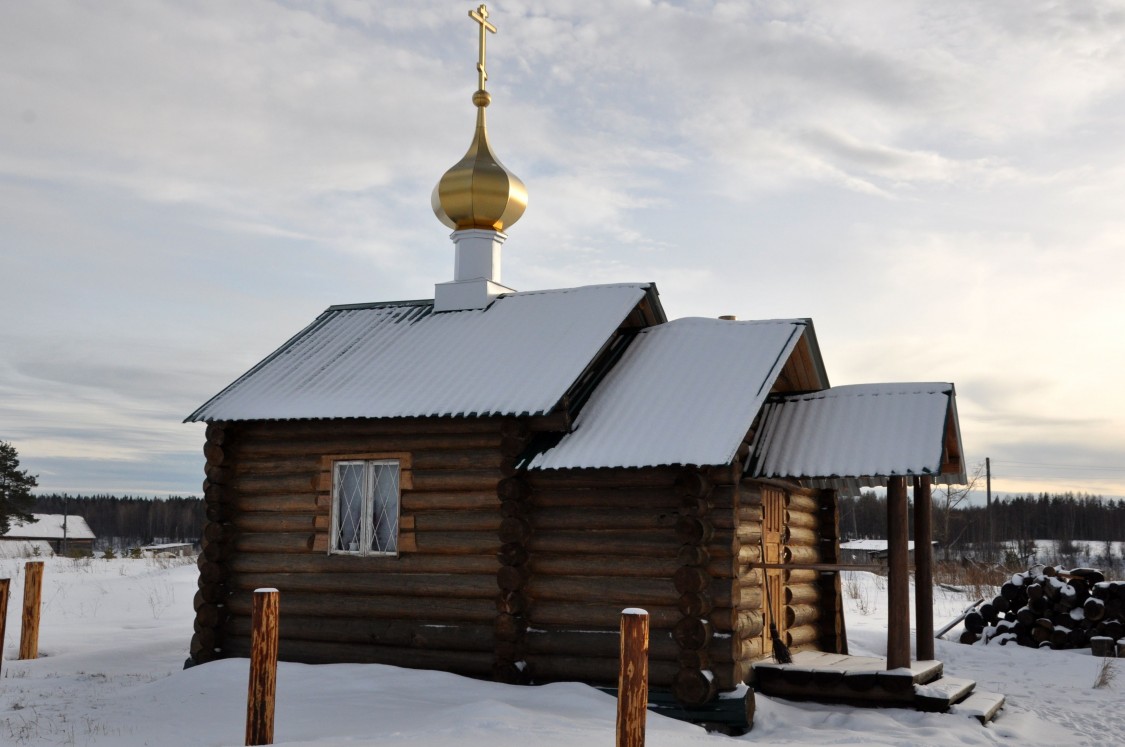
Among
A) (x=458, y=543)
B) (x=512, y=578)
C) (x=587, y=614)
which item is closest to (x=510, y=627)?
(x=512, y=578)

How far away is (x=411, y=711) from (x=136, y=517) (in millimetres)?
109457

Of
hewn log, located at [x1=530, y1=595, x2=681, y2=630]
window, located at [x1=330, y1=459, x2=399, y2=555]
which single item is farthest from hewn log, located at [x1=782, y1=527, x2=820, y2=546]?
window, located at [x1=330, y1=459, x2=399, y2=555]

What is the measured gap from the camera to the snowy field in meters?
8.98

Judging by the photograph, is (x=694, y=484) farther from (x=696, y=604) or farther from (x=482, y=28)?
(x=482, y=28)

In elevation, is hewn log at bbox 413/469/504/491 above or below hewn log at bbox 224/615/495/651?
above

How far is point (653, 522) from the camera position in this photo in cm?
1089

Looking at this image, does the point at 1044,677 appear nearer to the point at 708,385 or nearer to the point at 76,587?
the point at 708,385

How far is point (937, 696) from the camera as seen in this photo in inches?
424

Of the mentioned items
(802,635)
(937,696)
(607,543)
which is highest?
(607,543)

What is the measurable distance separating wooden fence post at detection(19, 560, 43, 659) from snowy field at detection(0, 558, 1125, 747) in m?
0.30

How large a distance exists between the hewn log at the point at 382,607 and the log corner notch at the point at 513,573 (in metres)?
0.32

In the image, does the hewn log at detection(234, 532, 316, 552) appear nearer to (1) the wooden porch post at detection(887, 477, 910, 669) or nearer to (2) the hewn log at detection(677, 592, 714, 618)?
(2) the hewn log at detection(677, 592, 714, 618)

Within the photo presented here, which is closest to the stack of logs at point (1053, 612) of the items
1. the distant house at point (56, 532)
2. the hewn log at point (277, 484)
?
the hewn log at point (277, 484)

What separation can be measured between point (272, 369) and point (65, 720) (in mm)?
5286
